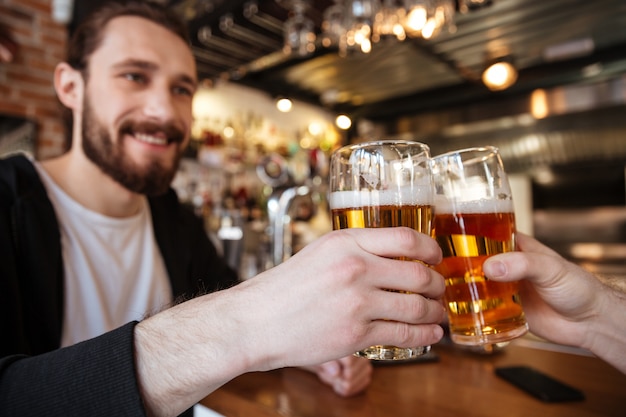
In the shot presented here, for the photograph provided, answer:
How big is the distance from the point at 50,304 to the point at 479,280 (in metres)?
1.01

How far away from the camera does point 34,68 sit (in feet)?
10.7

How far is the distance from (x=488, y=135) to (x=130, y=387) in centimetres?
510

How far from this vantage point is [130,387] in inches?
22.5

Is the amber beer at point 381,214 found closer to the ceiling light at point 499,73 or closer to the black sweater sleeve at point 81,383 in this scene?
the black sweater sleeve at point 81,383

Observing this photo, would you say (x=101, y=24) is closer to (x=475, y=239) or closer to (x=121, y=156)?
(x=121, y=156)

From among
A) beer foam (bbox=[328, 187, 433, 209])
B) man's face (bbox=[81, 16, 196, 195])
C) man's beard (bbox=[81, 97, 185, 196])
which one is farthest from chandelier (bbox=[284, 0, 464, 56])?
beer foam (bbox=[328, 187, 433, 209])

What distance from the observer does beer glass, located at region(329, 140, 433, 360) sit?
637 mm

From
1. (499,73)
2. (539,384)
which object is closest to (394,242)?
(539,384)

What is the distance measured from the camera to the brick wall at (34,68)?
3.11m

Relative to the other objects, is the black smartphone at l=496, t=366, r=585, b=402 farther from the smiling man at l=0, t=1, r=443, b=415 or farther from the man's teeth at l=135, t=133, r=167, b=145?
the man's teeth at l=135, t=133, r=167, b=145

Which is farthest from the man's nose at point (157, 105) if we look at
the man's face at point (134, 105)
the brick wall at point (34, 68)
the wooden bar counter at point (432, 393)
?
the brick wall at point (34, 68)

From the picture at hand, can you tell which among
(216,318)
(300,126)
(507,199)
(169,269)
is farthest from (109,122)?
(300,126)

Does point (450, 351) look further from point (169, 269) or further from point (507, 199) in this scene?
point (169, 269)

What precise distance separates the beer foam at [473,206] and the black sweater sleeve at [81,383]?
549 mm
